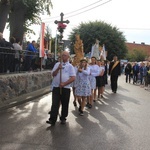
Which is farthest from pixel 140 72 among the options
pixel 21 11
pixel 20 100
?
pixel 20 100

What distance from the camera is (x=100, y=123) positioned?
873 cm

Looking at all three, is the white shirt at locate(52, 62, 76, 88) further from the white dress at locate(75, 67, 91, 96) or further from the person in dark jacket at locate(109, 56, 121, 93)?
the person in dark jacket at locate(109, 56, 121, 93)

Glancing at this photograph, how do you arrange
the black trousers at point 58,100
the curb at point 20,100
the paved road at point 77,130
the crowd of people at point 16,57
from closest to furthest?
the paved road at point 77,130 < the black trousers at point 58,100 < the curb at point 20,100 < the crowd of people at point 16,57

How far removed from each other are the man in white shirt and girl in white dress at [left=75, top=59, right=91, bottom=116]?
5.49 feet

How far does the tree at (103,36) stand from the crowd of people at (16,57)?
1402 inches

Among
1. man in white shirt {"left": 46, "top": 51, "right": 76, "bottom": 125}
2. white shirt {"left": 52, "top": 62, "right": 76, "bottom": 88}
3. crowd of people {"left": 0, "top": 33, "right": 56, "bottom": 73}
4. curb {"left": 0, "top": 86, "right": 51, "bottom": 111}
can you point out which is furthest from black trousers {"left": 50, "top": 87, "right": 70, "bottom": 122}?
crowd of people {"left": 0, "top": 33, "right": 56, "bottom": 73}

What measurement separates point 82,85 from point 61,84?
2162 mm

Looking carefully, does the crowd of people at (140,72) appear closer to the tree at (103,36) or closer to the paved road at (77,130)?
the paved road at (77,130)

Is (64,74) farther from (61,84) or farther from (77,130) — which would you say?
(77,130)

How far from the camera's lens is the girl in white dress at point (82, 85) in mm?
10203

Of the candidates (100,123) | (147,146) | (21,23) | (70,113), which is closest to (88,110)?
(70,113)

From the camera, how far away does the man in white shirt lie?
8.27 meters

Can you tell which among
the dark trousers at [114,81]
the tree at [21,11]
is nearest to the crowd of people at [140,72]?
the dark trousers at [114,81]

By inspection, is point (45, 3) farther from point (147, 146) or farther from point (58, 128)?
point (147, 146)
